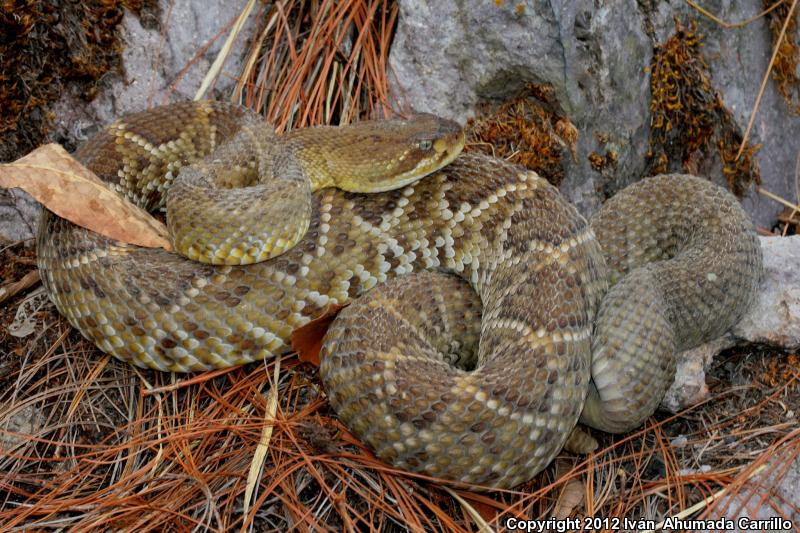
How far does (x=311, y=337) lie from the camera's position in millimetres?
4098

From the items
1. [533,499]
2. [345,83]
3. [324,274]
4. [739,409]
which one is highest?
[345,83]

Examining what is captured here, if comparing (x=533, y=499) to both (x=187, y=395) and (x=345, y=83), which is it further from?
(x=345, y=83)

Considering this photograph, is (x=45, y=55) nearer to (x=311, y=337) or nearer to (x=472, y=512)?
(x=311, y=337)

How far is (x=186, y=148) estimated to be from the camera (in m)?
4.73

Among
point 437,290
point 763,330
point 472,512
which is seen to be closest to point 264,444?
point 472,512

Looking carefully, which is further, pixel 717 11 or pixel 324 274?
pixel 717 11

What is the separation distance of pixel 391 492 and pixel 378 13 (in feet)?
10.6

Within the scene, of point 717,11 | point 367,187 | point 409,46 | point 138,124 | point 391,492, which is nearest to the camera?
point 391,492

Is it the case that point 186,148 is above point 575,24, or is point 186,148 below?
below

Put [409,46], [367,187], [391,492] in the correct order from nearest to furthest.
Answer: [391,492], [367,187], [409,46]

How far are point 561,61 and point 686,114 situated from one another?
1156 millimetres

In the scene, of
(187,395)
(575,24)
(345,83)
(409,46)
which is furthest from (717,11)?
(187,395)

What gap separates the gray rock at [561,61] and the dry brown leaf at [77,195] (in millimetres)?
1932

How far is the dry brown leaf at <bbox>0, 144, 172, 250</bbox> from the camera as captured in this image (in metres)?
4.05
